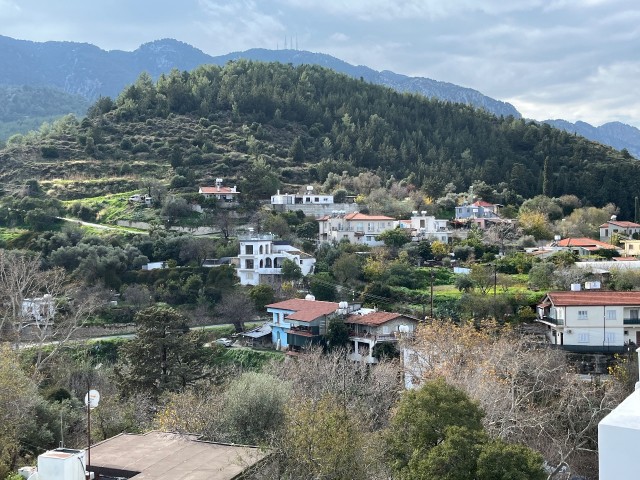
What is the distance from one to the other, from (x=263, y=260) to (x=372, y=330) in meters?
12.5

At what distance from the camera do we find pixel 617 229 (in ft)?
171

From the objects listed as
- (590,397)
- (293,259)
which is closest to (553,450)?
(590,397)

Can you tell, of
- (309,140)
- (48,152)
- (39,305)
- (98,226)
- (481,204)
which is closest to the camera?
(39,305)

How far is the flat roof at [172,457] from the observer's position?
11852mm

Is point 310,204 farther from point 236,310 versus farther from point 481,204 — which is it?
point 236,310

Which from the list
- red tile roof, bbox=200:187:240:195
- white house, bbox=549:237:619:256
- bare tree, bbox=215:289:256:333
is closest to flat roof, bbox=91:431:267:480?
bare tree, bbox=215:289:256:333

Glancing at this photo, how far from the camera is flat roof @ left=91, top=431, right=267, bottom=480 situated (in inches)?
467

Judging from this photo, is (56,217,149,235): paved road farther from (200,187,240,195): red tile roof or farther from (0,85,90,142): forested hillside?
(0,85,90,142): forested hillside

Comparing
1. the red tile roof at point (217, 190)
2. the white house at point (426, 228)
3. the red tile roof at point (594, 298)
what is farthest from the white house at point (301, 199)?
the red tile roof at point (594, 298)

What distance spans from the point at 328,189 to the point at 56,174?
929 inches

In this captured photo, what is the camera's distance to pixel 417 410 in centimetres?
1311

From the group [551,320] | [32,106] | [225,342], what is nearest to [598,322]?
[551,320]

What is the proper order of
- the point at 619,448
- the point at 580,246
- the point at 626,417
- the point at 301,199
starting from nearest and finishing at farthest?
the point at 619,448 < the point at 626,417 < the point at 580,246 < the point at 301,199

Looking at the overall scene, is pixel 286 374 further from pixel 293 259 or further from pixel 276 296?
pixel 293 259
